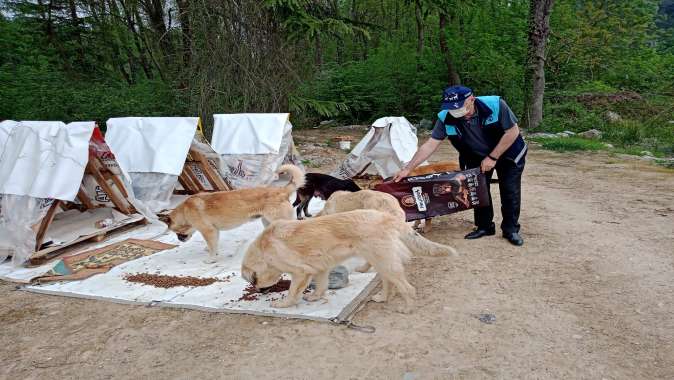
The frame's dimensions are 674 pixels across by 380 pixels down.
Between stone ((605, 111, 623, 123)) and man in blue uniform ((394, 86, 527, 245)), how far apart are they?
11733mm

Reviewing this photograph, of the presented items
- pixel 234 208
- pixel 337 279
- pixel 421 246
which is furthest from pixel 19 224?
pixel 421 246

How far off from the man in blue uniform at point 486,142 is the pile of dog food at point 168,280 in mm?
2355

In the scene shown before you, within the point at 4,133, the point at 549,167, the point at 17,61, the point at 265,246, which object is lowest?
the point at 549,167

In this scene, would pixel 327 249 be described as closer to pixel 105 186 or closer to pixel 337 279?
pixel 337 279

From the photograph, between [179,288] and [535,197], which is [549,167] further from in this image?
[179,288]

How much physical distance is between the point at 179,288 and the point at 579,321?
3425 millimetres

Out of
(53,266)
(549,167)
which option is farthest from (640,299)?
(549,167)

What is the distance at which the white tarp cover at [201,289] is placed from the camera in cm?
384

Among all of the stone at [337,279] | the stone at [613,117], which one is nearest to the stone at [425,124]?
the stone at [613,117]

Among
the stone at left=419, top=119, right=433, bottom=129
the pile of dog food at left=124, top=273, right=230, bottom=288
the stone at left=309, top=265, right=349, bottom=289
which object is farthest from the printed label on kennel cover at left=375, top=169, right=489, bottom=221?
the stone at left=419, top=119, right=433, bottom=129

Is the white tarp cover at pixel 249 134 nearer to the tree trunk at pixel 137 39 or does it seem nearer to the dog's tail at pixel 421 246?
the dog's tail at pixel 421 246

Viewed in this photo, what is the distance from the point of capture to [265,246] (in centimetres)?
368

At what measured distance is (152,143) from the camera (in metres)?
6.84

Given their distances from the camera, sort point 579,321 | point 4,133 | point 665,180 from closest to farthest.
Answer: point 579,321 → point 4,133 → point 665,180
